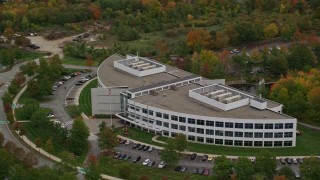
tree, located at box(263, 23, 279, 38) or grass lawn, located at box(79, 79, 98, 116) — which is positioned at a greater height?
tree, located at box(263, 23, 279, 38)

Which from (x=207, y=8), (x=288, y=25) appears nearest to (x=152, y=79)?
(x=288, y=25)

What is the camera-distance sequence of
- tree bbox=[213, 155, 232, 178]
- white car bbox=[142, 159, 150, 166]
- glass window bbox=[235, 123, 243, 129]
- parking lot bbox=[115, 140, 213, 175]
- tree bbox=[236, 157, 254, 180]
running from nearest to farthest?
tree bbox=[236, 157, 254, 180]
tree bbox=[213, 155, 232, 178]
parking lot bbox=[115, 140, 213, 175]
white car bbox=[142, 159, 150, 166]
glass window bbox=[235, 123, 243, 129]

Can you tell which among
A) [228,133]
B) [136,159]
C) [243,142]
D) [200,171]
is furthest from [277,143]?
[136,159]

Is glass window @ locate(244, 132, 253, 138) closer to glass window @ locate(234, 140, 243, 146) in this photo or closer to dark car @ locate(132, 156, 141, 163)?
glass window @ locate(234, 140, 243, 146)

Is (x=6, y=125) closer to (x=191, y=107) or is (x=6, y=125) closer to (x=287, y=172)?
(x=191, y=107)

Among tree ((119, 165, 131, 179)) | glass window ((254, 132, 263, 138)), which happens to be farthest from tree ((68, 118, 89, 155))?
glass window ((254, 132, 263, 138))

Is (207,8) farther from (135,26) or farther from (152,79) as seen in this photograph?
(152,79)
